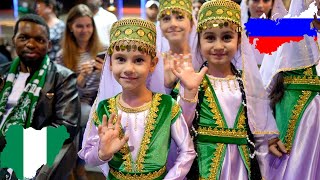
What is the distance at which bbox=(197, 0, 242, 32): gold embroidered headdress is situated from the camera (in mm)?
2830

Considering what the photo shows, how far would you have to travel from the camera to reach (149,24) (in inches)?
107

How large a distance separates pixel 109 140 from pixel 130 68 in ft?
1.12

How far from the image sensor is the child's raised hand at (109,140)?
2537 mm

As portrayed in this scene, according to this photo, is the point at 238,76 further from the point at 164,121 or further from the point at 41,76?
the point at 41,76

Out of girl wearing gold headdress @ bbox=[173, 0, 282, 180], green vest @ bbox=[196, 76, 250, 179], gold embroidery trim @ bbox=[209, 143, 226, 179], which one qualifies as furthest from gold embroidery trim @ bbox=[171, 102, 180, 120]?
gold embroidery trim @ bbox=[209, 143, 226, 179]

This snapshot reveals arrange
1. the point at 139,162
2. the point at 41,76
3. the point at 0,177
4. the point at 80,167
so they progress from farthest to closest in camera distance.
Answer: the point at 80,167, the point at 41,76, the point at 0,177, the point at 139,162

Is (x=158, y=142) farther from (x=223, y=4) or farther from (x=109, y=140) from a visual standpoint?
(x=223, y=4)

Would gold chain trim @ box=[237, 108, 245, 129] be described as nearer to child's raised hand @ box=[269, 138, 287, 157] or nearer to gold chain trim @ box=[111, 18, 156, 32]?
child's raised hand @ box=[269, 138, 287, 157]

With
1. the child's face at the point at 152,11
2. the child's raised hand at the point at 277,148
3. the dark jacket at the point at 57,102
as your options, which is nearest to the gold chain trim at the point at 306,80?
the child's raised hand at the point at 277,148

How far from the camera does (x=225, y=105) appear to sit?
2.87 metres

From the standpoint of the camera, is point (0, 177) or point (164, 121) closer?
point (164, 121)

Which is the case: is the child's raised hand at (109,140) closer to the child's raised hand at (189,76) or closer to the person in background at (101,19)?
the child's raised hand at (189,76)

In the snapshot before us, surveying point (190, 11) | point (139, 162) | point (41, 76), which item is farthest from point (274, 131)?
point (41, 76)

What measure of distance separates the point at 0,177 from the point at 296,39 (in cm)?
185
